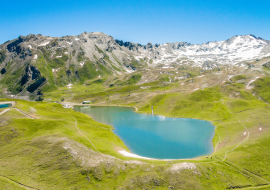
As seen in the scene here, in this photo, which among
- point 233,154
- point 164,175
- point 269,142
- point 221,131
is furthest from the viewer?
point 221,131

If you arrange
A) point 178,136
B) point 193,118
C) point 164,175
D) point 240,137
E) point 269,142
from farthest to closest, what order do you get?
point 193,118
point 178,136
point 240,137
point 269,142
point 164,175

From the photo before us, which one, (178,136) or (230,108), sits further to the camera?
(230,108)

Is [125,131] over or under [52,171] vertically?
under

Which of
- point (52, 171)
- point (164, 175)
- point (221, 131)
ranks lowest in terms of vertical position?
point (221, 131)

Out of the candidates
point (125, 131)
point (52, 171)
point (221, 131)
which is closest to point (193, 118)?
point (221, 131)

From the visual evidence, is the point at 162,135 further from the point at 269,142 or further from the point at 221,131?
the point at 269,142

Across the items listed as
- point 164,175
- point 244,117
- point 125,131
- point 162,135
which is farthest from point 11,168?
point 244,117

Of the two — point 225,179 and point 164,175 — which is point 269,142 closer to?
point 225,179
